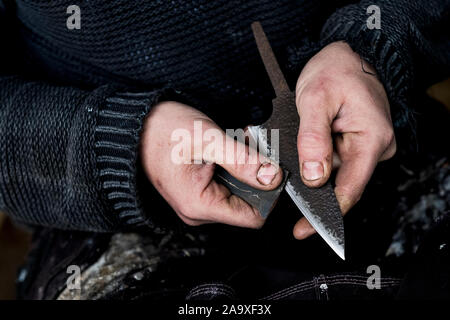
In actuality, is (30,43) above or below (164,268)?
above

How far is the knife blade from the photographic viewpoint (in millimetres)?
572

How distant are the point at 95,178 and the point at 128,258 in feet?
0.53

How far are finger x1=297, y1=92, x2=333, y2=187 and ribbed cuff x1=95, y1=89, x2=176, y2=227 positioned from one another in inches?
9.2

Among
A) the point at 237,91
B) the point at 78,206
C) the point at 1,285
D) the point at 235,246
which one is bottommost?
the point at 1,285

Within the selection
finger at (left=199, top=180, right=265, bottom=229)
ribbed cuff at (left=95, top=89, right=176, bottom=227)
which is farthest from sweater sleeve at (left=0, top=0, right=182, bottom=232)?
finger at (left=199, top=180, right=265, bottom=229)

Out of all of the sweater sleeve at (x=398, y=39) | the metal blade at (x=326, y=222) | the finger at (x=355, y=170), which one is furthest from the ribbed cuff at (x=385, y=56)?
the metal blade at (x=326, y=222)

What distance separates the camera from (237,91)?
768 millimetres

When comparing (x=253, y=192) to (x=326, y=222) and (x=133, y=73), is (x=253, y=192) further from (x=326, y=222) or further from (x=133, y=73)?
(x=133, y=73)

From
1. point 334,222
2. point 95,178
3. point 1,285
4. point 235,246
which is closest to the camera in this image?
point 334,222

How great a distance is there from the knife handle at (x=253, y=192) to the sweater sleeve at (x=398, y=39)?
0.79ft

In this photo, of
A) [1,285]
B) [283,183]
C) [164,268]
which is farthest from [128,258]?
[1,285]

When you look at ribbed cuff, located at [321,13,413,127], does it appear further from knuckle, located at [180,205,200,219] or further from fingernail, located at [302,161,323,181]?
knuckle, located at [180,205,200,219]

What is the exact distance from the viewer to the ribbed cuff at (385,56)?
667 mm

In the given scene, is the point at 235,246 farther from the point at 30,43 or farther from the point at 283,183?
the point at 30,43
